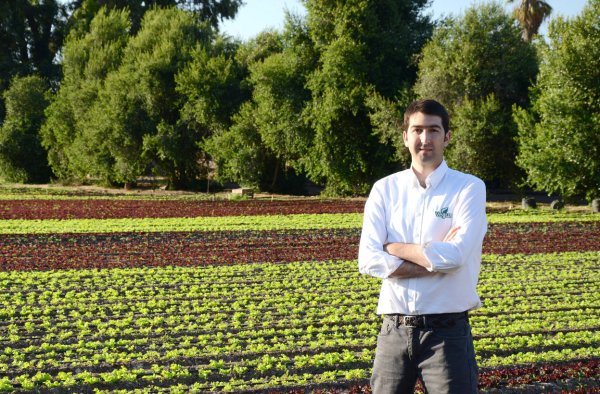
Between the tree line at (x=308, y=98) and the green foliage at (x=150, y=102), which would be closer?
the tree line at (x=308, y=98)

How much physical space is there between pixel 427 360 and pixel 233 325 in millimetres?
6014

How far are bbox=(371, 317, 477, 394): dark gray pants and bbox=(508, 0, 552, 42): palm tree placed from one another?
4505cm

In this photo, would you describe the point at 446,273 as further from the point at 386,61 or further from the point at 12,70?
the point at 12,70

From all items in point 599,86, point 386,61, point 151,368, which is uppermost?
point 386,61

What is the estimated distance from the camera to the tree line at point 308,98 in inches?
1044

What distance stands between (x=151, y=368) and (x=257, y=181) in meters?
34.2

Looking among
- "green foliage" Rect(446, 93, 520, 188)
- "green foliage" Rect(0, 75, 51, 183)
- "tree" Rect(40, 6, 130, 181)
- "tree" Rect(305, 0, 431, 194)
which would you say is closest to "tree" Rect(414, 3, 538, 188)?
"green foliage" Rect(446, 93, 520, 188)

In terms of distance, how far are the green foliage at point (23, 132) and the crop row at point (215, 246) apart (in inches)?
1374

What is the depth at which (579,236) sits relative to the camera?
2050 cm

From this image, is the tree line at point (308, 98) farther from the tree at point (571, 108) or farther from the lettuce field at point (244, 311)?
the lettuce field at point (244, 311)

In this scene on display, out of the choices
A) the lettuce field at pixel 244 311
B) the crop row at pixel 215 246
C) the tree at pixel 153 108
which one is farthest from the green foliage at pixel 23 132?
the crop row at pixel 215 246

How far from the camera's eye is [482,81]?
31312mm

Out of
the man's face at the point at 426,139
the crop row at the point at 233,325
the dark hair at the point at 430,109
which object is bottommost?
the crop row at the point at 233,325

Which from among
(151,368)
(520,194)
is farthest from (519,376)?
(520,194)
